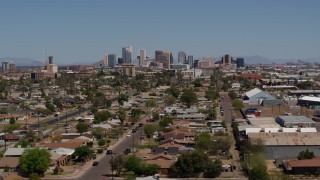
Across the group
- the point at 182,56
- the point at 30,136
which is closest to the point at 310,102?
the point at 30,136

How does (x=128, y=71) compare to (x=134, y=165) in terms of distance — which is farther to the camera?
(x=128, y=71)

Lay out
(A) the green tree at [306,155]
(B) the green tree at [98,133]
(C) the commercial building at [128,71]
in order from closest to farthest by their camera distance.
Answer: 1. (A) the green tree at [306,155]
2. (B) the green tree at [98,133]
3. (C) the commercial building at [128,71]

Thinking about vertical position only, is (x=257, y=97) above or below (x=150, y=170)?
above

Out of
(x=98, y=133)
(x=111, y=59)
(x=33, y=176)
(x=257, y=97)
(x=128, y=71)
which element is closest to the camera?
(x=33, y=176)

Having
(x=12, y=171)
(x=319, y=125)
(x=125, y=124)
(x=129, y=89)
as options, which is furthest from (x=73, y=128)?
(x=129, y=89)

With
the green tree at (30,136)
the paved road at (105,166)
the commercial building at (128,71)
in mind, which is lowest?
the paved road at (105,166)

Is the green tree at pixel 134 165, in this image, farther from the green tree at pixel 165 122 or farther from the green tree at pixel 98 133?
the green tree at pixel 165 122

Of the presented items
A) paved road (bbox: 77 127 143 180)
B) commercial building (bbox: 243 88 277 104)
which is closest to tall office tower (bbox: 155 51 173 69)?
commercial building (bbox: 243 88 277 104)

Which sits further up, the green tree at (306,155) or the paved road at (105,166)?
the green tree at (306,155)

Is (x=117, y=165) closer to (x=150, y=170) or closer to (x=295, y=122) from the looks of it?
(x=150, y=170)

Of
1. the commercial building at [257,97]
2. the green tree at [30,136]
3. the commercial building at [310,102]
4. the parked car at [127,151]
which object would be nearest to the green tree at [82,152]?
the parked car at [127,151]

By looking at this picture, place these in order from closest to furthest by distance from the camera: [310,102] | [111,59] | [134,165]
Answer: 1. [134,165]
2. [310,102]
3. [111,59]

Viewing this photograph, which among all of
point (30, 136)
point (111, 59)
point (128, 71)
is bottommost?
point (30, 136)
